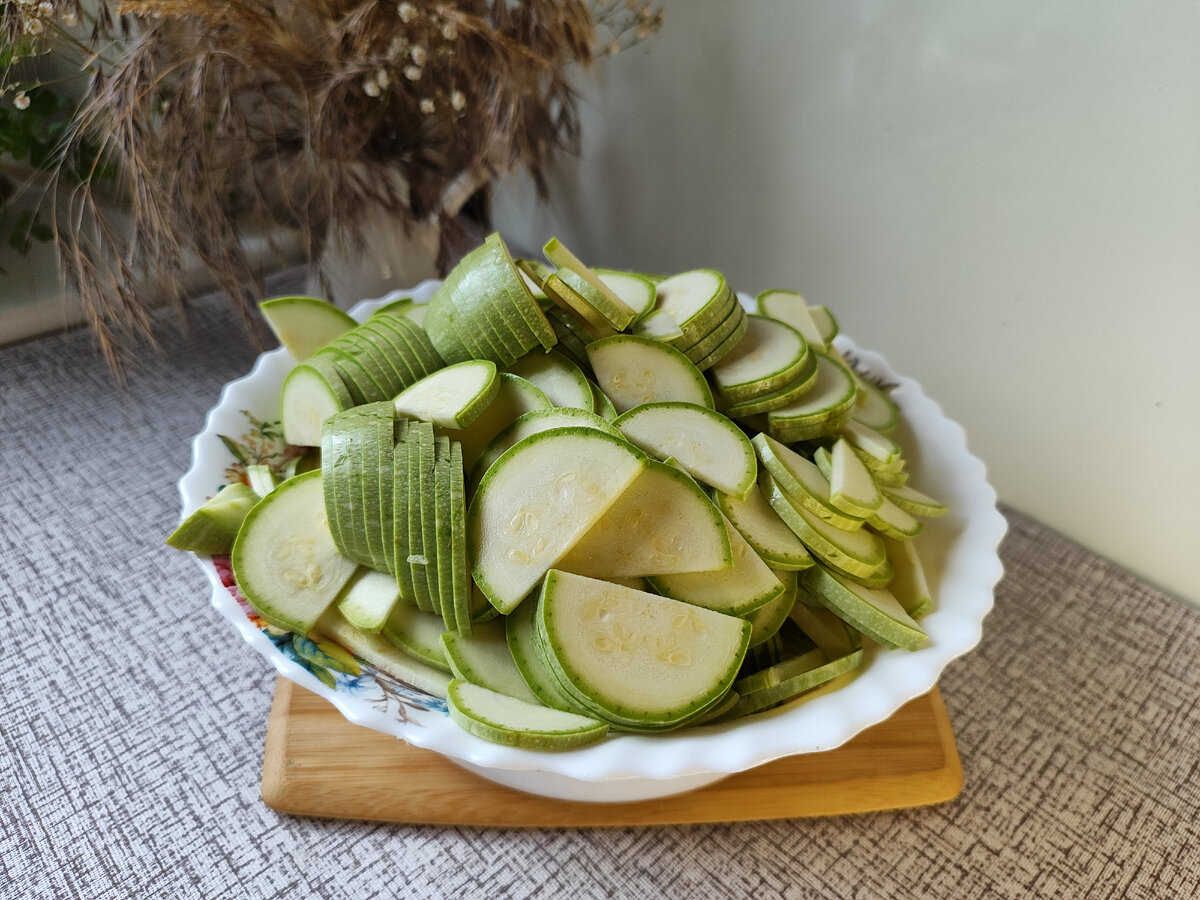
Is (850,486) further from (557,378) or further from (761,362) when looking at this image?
(557,378)

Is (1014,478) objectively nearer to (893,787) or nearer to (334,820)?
(893,787)

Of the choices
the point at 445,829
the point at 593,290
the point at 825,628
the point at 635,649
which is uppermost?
the point at 593,290

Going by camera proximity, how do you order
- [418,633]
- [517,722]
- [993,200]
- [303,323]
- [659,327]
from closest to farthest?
1. [517,722]
2. [418,633]
3. [659,327]
4. [303,323]
5. [993,200]

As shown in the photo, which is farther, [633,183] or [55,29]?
[633,183]

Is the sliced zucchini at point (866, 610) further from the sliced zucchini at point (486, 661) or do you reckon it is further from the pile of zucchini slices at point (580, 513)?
the sliced zucchini at point (486, 661)

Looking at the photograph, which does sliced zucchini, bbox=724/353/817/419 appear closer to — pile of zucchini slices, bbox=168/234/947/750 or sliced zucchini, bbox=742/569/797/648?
pile of zucchini slices, bbox=168/234/947/750

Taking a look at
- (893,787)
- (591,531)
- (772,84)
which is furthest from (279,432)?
(772,84)

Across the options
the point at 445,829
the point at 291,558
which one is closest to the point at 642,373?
the point at 291,558
